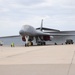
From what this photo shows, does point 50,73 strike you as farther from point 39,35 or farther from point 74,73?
point 39,35

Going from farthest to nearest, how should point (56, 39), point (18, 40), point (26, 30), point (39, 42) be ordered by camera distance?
point (18, 40) < point (56, 39) < point (39, 42) < point (26, 30)

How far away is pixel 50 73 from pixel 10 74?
4.09 ft

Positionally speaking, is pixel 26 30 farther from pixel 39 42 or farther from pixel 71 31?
pixel 71 31

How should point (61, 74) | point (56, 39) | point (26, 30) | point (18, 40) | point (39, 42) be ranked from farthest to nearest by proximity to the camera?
point (18, 40)
point (56, 39)
point (39, 42)
point (26, 30)
point (61, 74)

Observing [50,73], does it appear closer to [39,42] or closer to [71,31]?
[39,42]

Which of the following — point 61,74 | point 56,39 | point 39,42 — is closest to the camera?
point 61,74

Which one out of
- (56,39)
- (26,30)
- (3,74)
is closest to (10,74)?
(3,74)

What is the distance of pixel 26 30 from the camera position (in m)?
48.7

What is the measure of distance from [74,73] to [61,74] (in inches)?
17.7

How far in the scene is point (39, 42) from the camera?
55.2m

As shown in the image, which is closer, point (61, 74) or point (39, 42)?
point (61, 74)

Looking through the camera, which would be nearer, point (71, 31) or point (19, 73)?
point (19, 73)

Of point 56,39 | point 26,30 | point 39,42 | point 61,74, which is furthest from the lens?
point 56,39

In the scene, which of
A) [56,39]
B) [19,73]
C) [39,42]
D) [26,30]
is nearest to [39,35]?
[39,42]
